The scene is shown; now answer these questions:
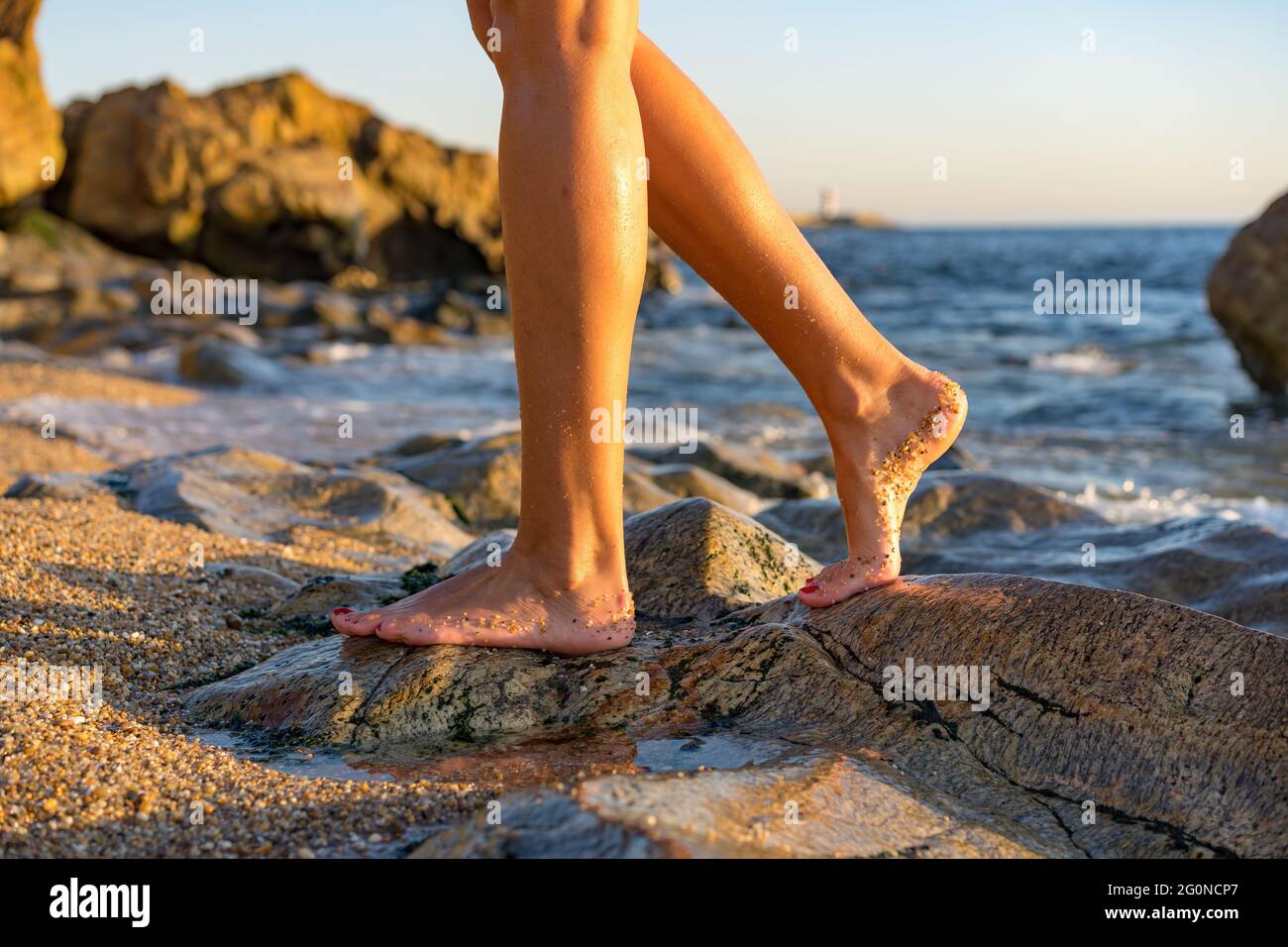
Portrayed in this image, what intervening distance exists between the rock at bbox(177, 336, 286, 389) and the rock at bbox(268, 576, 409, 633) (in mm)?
8602

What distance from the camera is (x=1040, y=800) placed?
5.80 feet

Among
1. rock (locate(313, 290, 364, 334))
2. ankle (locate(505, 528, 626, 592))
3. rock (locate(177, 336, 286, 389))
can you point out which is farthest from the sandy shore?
rock (locate(313, 290, 364, 334))

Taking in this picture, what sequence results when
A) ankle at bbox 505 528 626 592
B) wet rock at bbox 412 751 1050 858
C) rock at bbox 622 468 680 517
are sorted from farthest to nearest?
1. rock at bbox 622 468 680 517
2. ankle at bbox 505 528 626 592
3. wet rock at bbox 412 751 1050 858

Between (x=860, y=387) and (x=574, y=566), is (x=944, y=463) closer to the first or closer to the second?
(x=860, y=387)

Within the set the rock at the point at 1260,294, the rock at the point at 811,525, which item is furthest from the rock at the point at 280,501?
the rock at the point at 1260,294

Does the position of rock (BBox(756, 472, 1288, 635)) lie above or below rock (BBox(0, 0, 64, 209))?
below

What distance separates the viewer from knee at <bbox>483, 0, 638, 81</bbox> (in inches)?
75.9

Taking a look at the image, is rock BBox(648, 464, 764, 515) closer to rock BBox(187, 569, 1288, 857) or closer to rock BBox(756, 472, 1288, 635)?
rock BBox(756, 472, 1288, 635)

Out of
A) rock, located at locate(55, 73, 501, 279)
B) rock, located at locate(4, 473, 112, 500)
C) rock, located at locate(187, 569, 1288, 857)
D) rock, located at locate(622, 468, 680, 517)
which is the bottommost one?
rock, located at locate(622, 468, 680, 517)

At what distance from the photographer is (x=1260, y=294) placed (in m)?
9.91

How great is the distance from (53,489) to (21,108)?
57.4ft

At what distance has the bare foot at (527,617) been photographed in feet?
7.11

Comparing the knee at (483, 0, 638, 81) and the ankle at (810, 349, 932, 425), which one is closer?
the knee at (483, 0, 638, 81)

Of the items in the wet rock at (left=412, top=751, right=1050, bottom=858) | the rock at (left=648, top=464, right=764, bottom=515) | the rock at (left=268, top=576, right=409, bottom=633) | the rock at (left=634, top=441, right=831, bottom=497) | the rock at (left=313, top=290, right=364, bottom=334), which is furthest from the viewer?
the rock at (left=313, top=290, right=364, bottom=334)
